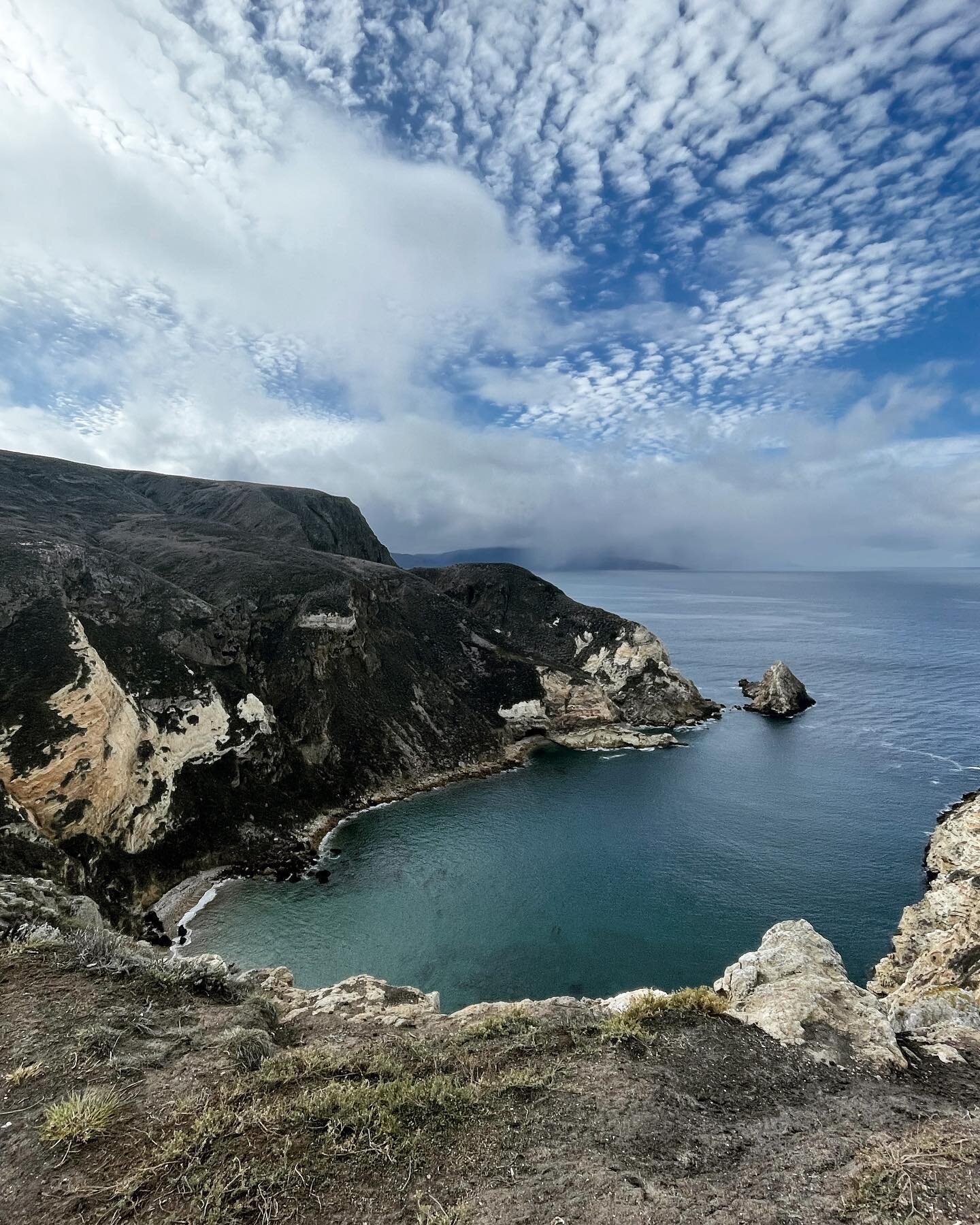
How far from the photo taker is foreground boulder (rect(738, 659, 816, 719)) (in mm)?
85250

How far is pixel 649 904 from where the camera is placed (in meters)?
39.2

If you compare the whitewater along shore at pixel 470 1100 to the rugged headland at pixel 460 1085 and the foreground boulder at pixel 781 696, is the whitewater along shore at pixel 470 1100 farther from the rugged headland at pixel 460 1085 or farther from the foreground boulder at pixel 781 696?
the foreground boulder at pixel 781 696

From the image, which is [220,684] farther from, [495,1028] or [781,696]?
[781,696]

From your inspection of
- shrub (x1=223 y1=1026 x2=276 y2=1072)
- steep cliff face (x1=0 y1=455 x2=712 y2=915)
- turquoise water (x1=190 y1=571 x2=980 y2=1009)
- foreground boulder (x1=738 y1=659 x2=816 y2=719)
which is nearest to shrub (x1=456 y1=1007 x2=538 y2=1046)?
shrub (x1=223 y1=1026 x2=276 y2=1072)

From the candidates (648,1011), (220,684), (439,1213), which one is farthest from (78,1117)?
(220,684)

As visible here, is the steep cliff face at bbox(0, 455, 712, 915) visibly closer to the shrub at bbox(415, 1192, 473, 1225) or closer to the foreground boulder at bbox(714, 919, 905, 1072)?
the shrub at bbox(415, 1192, 473, 1225)

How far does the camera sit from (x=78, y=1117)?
850 centimetres

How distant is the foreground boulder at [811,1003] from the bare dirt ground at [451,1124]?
0.53 meters

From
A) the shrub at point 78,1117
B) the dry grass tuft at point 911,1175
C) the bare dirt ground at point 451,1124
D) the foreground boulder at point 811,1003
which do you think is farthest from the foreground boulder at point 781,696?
the shrub at point 78,1117

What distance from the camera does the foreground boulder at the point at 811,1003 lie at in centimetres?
1257

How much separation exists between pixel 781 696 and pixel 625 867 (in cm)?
5330

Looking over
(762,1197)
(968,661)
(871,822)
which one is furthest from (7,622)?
(968,661)

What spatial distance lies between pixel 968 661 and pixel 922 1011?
128 m

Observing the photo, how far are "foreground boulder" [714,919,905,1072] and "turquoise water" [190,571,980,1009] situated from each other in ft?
57.6
